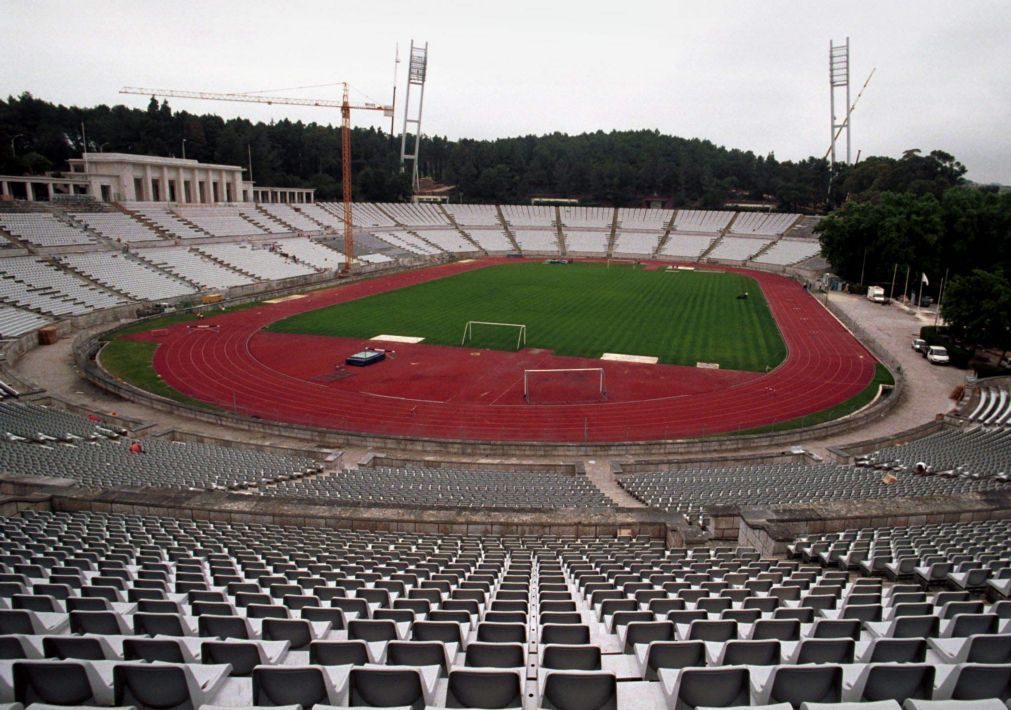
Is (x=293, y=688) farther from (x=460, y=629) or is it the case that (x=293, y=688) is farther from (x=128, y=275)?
(x=128, y=275)

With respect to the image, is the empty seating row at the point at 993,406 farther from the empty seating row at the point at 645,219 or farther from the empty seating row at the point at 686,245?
the empty seating row at the point at 645,219

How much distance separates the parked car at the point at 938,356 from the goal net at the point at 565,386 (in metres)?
22.4

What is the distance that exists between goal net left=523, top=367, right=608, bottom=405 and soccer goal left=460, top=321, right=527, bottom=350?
7.14 metres

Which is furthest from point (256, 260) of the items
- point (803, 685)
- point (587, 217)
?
point (803, 685)

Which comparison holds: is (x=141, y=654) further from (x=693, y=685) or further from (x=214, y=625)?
(x=693, y=685)

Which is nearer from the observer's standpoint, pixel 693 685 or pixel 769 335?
pixel 693 685

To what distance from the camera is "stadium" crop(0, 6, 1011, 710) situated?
4.84m

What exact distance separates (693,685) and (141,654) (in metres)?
4.06

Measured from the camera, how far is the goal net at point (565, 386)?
3444cm

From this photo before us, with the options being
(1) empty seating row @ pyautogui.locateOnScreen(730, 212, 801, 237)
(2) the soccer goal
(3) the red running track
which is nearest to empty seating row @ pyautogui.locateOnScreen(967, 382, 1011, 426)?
(3) the red running track

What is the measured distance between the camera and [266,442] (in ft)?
93.4

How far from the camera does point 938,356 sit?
41188mm

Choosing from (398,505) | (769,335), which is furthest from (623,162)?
(398,505)

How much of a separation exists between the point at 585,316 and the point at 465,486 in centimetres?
→ 3751
